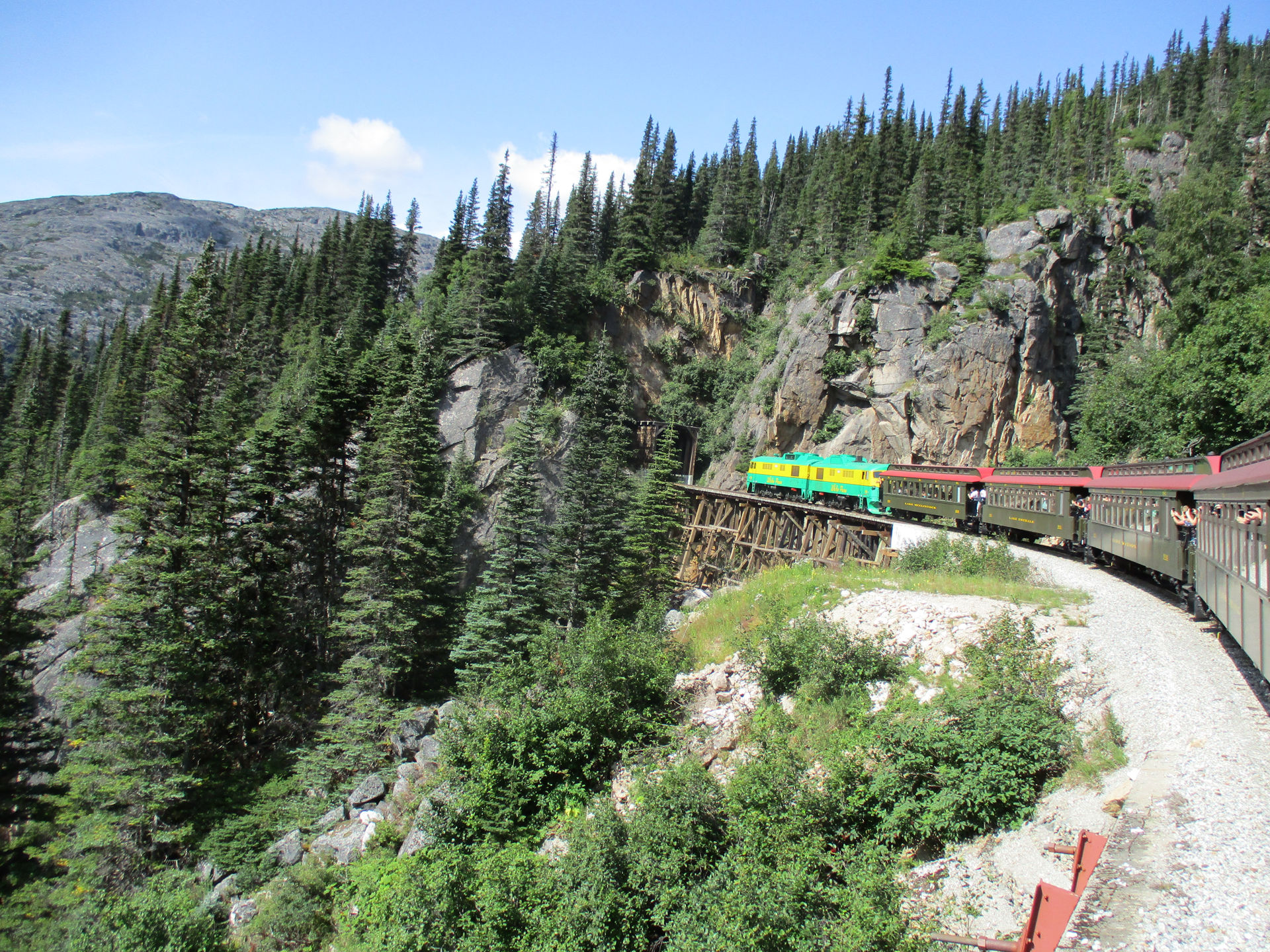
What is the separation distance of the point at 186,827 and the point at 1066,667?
23613 millimetres

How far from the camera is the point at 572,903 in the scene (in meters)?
9.58

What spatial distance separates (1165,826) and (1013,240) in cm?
4513

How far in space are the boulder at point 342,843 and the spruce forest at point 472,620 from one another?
111 centimetres

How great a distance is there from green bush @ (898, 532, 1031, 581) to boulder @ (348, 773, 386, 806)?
1741cm

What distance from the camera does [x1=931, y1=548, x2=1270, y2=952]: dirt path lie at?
4910 millimetres

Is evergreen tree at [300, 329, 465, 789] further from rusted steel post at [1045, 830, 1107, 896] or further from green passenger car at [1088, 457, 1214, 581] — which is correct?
green passenger car at [1088, 457, 1214, 581]

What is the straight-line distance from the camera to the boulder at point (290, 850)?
17.2m

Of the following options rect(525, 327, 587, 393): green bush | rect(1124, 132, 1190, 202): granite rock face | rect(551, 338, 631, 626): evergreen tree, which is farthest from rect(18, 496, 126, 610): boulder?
rect(1124, 132, 1190, 202): granite rock face

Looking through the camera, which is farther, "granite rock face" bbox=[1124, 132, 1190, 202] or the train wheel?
"granite rock face" bbox=[1124, 132, 1190, 202]

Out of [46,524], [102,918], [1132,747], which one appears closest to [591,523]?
[102,918]

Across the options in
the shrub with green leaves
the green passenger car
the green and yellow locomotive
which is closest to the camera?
the shrub with green leaves

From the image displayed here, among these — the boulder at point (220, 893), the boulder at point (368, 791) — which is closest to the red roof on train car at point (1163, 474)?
the boulder at point (368, 791)

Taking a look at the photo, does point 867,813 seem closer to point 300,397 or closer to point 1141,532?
point 1141,532

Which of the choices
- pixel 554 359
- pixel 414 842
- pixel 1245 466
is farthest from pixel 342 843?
pixel 554 359
